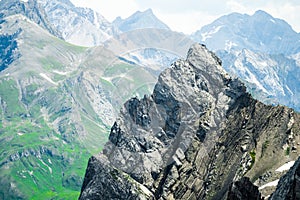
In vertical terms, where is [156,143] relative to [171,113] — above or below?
below

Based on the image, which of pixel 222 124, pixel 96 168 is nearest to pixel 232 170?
pixel 222 124

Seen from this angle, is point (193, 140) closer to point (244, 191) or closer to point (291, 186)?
point (244, 191)

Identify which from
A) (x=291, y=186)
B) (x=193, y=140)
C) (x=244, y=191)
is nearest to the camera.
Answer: (x=291, y=186)

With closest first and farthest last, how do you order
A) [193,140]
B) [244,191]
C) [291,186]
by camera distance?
[291,186] < [244,191] < [193,140]

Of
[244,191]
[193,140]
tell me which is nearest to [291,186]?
[244,191]

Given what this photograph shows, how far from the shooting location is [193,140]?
13812 cm

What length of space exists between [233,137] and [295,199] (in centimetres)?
7490

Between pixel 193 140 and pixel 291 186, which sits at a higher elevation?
pixel 193 140

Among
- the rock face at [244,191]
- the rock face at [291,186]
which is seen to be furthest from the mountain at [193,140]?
the rock face at [291,186]

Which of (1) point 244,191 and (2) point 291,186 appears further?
(1) point 244,191

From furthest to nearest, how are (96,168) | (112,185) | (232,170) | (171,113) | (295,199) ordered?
(171,113)
(96,168)
(112,185)
(232,170)
(295,199)

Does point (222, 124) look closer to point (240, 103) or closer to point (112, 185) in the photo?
point (240, 103)

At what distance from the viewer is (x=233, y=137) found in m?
131

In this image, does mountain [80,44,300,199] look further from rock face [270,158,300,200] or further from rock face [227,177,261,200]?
rock face [270,158,300,200]
